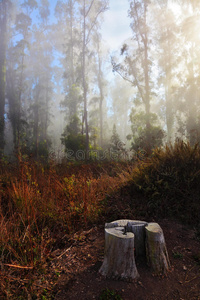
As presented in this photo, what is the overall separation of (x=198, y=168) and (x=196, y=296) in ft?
7.35

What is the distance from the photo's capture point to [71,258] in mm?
2133

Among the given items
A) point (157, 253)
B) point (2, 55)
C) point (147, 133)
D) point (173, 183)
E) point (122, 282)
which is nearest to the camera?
point (122, 282)

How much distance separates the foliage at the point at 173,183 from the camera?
3.05m

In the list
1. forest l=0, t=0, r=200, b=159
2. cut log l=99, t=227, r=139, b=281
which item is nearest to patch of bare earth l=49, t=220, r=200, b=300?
cut log l=99, t=227, r=139, b=281

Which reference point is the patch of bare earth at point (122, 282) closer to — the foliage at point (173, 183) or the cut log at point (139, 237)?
the cut log at point (139, 237)

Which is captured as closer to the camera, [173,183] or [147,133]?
[173,183]

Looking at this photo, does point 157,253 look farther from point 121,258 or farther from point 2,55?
point 2,55

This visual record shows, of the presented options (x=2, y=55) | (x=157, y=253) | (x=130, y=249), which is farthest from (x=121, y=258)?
(x=2, y=55)

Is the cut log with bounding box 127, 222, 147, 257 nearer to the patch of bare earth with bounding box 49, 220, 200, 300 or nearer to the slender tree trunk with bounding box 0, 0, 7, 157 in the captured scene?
the patch of bare earth with bounding box 49, 220, 200, 300

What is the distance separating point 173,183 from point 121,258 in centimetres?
200

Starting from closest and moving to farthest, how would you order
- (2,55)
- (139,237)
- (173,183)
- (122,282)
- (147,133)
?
(122,282), (139,237), (173,183), (147,133), (2,55)

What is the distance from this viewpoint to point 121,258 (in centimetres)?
178

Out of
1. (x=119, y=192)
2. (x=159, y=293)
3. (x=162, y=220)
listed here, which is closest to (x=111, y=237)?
(x=159, y=293)

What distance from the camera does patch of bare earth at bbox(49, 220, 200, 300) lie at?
1.65 meters
